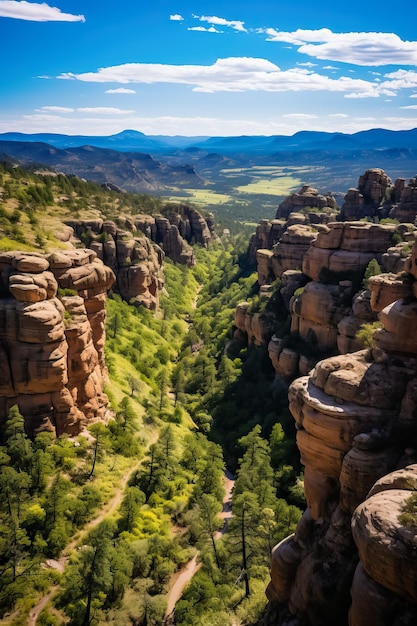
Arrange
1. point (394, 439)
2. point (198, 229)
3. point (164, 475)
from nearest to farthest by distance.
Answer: point (394, 439) → point (164, 475) → point (198, 229)

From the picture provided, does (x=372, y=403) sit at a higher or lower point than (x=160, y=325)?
higher

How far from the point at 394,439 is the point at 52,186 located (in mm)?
113077

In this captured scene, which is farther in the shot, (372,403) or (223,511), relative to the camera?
(223,511)

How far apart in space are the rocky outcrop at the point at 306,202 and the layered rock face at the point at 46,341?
308 feet

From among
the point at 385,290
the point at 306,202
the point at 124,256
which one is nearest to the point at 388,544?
the point at 385,290

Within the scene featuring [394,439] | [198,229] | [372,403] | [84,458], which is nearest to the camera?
[394,439]

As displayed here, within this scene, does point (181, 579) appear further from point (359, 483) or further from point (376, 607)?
point (376, 607)

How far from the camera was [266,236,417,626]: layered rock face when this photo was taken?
19.0 meters

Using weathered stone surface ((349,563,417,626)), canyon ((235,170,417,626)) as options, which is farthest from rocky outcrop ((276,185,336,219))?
weathered stone surface ((349,563,417,626))

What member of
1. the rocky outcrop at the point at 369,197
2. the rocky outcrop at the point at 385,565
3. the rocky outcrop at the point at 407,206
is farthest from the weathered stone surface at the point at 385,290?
the rocky outcrop at the point at 369,197

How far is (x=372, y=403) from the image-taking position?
1077 inches

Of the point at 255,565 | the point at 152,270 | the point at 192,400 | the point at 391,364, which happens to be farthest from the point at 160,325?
the point at 391,364

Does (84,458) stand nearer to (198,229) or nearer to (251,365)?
(251,365)

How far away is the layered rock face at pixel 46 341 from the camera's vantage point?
44.3 meters
